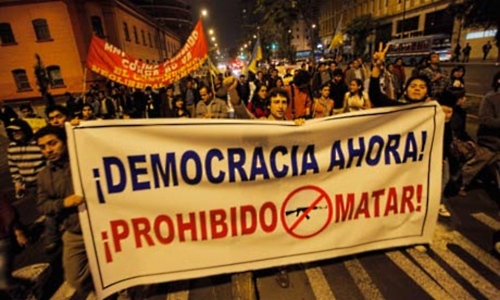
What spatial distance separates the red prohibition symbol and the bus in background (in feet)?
116

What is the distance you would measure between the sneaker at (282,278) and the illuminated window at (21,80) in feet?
103

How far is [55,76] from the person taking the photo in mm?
27453

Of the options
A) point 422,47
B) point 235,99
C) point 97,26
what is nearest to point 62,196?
point 235,99

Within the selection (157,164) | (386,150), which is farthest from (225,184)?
(386,150)

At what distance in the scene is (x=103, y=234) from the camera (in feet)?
8.87

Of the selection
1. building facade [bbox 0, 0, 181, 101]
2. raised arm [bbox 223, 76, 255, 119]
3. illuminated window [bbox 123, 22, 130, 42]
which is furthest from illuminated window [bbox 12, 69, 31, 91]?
raised arm [bbox 223, 76, 255, 119]

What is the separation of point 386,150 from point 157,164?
6.98 feet

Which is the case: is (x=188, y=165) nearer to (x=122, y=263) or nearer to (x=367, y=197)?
(x=122, y=263)

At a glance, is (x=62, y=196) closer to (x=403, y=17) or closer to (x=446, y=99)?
(x=446, y=99)

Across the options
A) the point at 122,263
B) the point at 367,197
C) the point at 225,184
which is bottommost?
the point at 122,263

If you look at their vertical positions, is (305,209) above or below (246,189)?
below

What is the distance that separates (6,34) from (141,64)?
2672 cm

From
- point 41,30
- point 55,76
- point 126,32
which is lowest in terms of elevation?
point 55,76

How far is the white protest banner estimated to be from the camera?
268 centimetres
